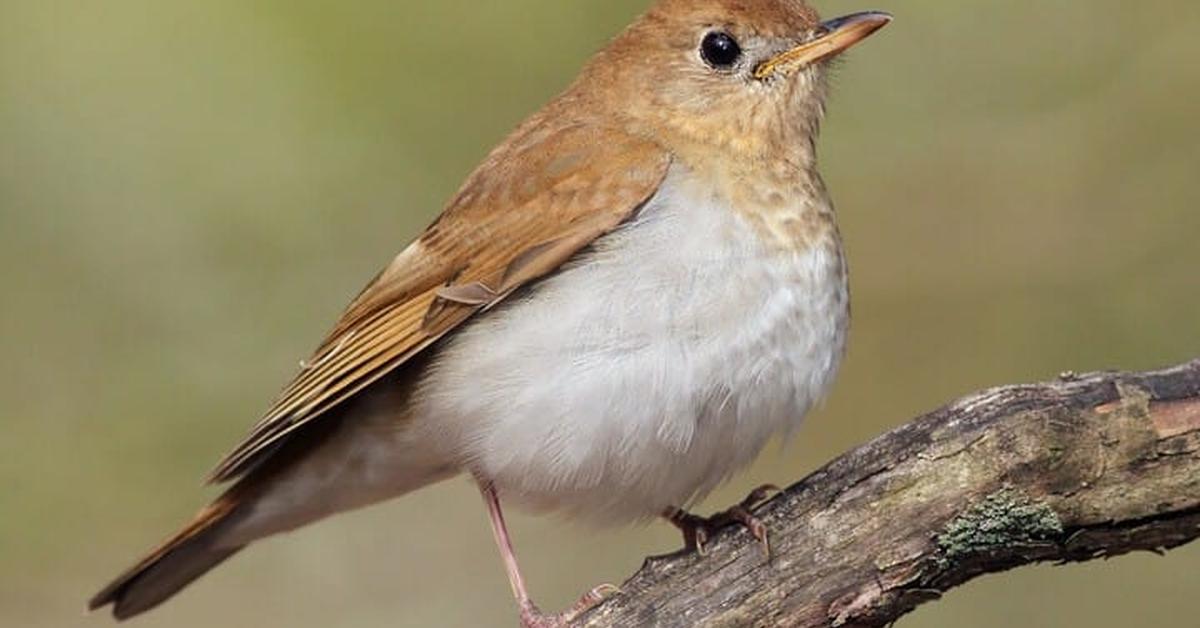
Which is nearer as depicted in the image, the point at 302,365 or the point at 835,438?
the point at 302,365

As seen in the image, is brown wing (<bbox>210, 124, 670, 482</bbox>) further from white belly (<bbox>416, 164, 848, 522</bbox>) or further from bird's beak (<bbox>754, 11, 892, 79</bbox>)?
bird's beak (<bbox>754, 11, 892, 79</bbox>)

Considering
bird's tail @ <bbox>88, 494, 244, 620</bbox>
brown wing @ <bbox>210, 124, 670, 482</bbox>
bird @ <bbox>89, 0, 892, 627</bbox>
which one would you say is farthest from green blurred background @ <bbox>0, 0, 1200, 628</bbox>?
brown wing @ <bbox>210, 124, 670, 482</bbox>

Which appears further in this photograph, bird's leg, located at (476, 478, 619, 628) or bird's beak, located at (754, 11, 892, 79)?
bird's beak, located at (754, 11, 892, 79)

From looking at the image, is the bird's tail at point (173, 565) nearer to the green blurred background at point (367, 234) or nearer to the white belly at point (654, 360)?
the green blurred background at point (367, 234)

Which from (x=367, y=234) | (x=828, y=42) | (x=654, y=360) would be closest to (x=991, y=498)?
(x=654, y=360)

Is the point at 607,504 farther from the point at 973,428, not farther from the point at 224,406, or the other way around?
the point at 224,406

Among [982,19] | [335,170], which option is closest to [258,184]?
[335,170]
